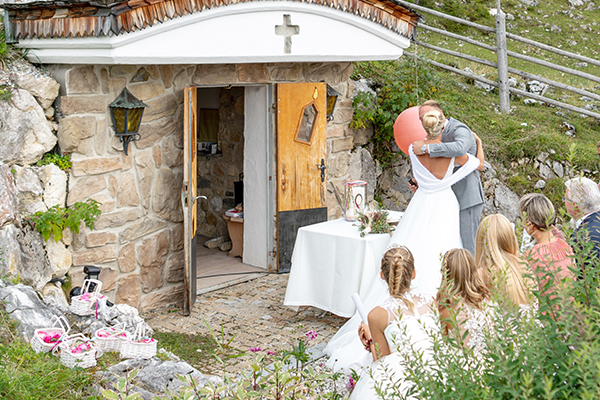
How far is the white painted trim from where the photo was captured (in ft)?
16.1

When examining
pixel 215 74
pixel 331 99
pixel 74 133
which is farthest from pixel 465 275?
pixel 331 99

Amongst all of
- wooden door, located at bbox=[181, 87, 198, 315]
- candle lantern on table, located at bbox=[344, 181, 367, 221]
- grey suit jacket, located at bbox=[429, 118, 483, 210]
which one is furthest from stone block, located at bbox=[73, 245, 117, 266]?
grey suit jacket, located at bbox=[429, 118, 483, 210]

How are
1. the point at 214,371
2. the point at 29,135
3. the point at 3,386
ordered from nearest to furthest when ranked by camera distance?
1. the point at 3,386
2. the point at 214,371
3. the point at 29,135

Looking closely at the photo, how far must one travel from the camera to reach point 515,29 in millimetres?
14086

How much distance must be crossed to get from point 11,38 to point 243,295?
3.21 meters

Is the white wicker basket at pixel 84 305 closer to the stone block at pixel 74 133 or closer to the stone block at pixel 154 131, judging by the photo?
the stone block at pixel 74 133

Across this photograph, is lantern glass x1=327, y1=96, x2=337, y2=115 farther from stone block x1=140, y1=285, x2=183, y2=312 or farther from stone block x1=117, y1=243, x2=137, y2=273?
stone block x1=117, y1=243, x2=137, y2=273

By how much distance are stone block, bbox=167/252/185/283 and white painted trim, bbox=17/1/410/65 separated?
1.93 meters

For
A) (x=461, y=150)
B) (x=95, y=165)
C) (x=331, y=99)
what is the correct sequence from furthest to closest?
(x=331, y=99) → (x=95, y=165) → (x=461, y=150)

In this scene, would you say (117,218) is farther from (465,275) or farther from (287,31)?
(465,275)

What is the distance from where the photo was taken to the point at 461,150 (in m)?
4.86

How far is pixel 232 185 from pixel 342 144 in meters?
1.77

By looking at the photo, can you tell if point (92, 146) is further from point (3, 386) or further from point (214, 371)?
point (3, 386)

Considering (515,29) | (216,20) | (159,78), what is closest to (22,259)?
(159,78)
